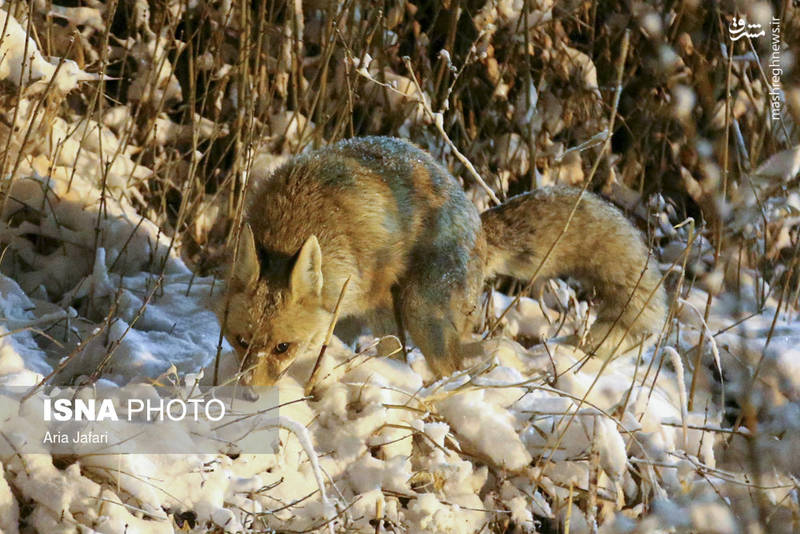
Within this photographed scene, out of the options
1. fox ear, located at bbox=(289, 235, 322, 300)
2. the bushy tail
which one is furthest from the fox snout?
the bushy tail

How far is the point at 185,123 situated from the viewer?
17.4 feet

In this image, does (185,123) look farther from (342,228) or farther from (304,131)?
(342,228)

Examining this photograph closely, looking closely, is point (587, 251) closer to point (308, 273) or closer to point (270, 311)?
point (308, 273)

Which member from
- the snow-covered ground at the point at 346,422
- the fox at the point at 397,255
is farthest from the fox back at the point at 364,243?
the snow-covered ground at the point at 346,422

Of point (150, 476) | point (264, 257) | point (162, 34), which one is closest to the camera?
point (150, 476)

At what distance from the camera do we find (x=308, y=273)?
136 inches

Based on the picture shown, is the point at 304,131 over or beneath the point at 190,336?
over

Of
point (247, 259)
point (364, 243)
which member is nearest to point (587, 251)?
point (364, 243)

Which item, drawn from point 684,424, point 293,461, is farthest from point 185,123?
point 684,424

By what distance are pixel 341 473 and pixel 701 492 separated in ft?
4.65

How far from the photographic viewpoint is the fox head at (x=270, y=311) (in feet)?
11.0

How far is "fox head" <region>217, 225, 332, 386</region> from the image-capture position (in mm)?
3350

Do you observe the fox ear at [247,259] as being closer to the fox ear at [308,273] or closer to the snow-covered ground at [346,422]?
the fox ear at [308,273]

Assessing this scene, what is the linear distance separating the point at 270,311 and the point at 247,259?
0.79 feet
